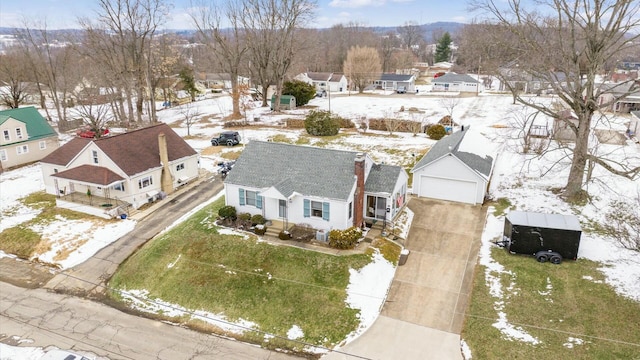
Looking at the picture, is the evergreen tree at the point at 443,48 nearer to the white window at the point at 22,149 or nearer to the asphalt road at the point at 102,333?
the white window at the point at 22,149

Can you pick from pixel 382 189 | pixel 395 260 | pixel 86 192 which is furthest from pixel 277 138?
pixel 395 260

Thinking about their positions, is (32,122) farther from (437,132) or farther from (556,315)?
(556,315)

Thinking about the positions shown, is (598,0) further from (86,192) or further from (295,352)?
(86,192)

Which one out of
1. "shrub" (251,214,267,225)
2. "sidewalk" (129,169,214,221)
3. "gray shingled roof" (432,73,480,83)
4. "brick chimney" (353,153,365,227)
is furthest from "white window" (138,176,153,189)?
"gray shingled roof" (432,73,480,83)

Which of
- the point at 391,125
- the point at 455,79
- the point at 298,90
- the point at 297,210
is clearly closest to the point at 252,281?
the point at 297,210

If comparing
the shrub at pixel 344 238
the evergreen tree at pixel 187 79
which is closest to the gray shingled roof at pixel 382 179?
the shrub at pixel 344 238

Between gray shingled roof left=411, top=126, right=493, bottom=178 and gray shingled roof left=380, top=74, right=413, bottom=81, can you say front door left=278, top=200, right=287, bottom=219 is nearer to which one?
gray shingled roof left=411, top=126, right=493, bottom=178
